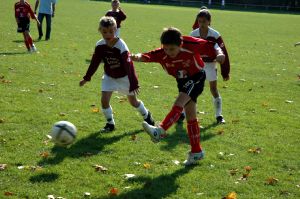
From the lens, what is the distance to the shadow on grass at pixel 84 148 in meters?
6.20

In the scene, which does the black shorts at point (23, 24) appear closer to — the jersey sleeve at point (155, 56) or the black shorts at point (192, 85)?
the jersey sleeve at point (155, 56)

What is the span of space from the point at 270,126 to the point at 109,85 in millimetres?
3071

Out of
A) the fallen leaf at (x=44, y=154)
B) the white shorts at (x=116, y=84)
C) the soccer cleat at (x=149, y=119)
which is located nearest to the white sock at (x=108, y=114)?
the white shorts at (x=116, y=84)

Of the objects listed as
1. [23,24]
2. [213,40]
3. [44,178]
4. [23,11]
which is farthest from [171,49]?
[23,11]

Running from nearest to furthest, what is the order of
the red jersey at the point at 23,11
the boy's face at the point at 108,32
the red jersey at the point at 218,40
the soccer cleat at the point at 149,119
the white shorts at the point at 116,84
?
the boy's face at the point at 108,32 < the white shorts at the point at 116,84 < the soccer cleat at the point at 149,119 < the red jersey at the point at 218,40 < the red jersey at the point at 23,11

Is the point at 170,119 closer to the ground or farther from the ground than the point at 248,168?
farther from the ground

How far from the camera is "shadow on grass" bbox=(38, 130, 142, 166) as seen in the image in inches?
244

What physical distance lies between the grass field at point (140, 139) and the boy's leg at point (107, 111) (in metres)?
0.16

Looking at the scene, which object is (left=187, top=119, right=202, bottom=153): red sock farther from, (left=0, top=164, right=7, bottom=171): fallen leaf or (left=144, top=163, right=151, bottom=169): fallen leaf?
(left=0, top=164, right=7, bottom=171): fallen leaf

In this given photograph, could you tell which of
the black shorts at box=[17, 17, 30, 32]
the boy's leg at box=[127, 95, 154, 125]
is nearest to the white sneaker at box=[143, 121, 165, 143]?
the boy's leg at box=[127, 95, 154, 125]

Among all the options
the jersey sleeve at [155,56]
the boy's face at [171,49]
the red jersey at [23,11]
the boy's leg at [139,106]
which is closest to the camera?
the boy's face at [171,49]

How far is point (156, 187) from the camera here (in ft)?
17.9

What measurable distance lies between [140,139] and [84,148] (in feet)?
3.23

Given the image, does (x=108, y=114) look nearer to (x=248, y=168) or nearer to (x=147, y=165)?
(x=147, y=165)
